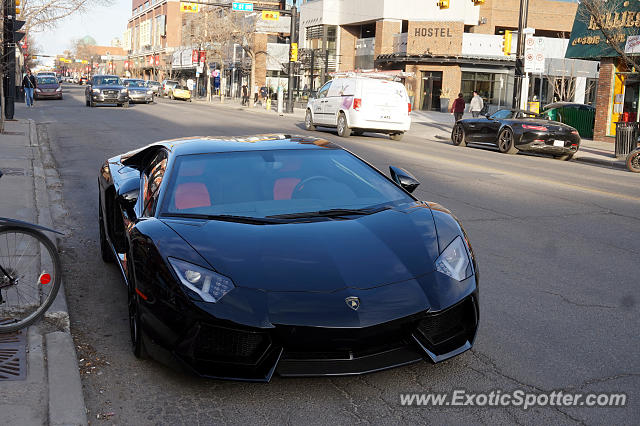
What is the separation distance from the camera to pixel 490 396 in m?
3.90

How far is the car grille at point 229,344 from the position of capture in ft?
12.0

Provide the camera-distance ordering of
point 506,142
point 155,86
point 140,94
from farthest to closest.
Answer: point 155,86 → point 140,94 → point 506,142

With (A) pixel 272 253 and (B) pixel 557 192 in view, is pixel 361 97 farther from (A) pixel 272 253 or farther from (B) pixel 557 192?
(A) pixel 272 253

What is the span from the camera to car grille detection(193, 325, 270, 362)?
3.66 meters

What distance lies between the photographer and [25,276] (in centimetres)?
494

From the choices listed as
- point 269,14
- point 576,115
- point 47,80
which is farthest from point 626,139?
point 47,80

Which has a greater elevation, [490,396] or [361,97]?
[361,97]

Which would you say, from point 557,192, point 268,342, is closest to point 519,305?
point 268,342

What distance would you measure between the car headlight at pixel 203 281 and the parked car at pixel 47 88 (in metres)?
50.6

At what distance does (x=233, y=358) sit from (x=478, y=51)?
56.6 meters

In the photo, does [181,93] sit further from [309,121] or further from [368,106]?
[368,106]

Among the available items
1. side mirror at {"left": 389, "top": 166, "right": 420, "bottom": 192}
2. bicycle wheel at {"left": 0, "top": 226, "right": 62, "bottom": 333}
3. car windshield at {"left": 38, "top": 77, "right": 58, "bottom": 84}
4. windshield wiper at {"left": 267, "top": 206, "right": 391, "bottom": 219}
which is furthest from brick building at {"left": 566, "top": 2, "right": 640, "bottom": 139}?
car windshield at {"left": 38, "top": 77, "right": 58, "bottom": 84}

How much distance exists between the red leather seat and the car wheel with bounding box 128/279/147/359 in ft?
1.98

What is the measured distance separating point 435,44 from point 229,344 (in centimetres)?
5514
